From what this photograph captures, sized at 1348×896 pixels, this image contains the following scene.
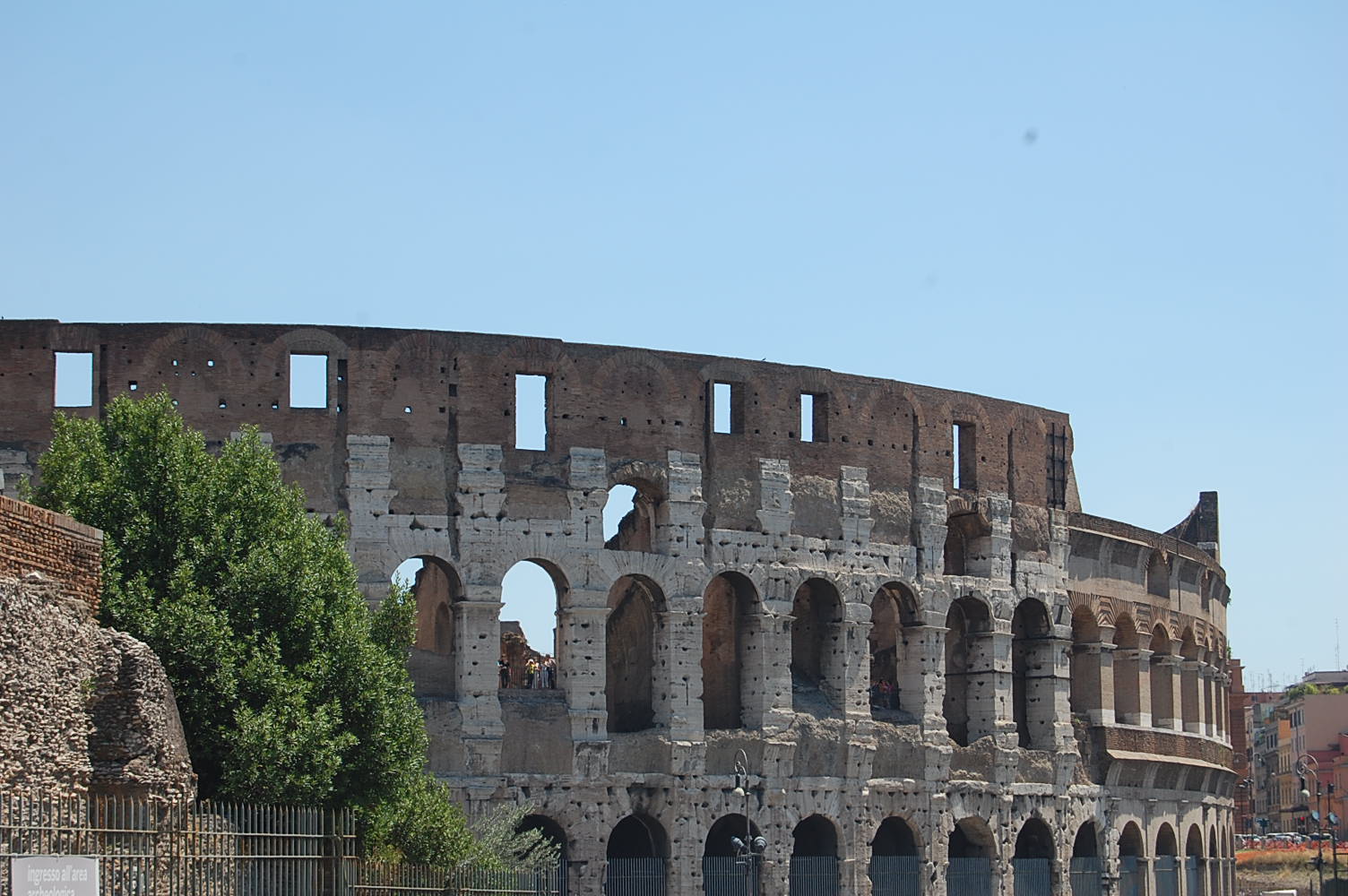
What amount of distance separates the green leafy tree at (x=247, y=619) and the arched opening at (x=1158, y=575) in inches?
818

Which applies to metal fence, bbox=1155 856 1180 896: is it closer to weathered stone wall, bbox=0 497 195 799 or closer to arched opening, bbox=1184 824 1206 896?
arched opening, bbox=1184 824 1206 896

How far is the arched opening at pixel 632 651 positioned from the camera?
1348 inches

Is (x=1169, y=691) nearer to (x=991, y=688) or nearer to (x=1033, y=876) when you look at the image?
(x=1033, y=876)

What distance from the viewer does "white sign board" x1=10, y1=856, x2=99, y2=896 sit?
592 inches

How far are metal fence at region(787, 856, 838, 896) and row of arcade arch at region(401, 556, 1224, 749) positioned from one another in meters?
2.39

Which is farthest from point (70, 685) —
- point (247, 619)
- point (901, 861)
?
point (901, 861)

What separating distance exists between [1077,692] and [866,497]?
24.0 feet

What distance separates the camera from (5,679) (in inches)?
649

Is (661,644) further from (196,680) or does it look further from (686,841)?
(196,680)

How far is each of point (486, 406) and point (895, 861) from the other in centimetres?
1056

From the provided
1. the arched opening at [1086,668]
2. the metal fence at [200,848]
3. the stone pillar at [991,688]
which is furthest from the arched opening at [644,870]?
the metal fence at [200,848]

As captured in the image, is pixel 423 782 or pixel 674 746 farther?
pixel 674 746

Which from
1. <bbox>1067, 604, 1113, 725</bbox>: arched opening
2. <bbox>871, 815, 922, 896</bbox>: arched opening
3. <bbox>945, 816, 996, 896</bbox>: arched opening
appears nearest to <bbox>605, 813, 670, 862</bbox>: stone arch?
<bbox>871, 815, 922, 896</bbox>: arched opening

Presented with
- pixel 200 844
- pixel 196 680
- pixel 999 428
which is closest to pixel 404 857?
pixel 196 680
